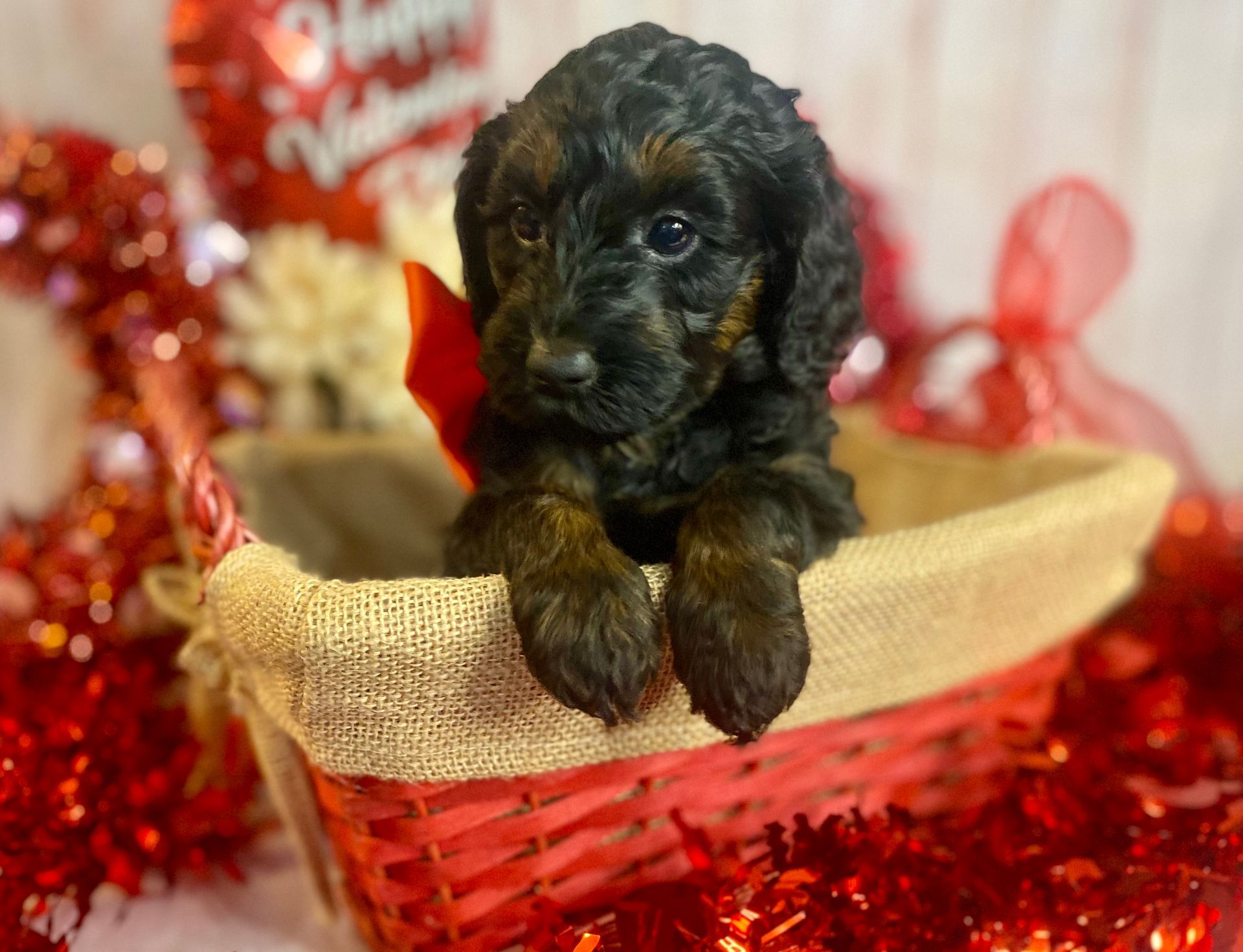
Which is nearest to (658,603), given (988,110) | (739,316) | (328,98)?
(739,316)

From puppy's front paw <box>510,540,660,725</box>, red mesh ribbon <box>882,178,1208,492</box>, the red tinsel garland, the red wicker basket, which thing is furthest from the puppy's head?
red mesh ribbon <box>882,178,1208,492</box>

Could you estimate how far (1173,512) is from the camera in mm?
2336

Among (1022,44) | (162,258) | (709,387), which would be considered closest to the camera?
(709,387)

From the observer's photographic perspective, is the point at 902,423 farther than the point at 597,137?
Yes

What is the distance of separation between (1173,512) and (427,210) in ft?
6.71

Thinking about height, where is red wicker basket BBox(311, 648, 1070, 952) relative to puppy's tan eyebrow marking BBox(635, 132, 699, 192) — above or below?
below

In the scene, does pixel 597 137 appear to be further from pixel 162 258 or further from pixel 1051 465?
pixel 162 258

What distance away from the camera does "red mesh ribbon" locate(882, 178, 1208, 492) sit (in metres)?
1.99

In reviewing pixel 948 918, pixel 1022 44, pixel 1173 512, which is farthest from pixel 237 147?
→ pixel 1173 512

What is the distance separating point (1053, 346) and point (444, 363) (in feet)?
5.21

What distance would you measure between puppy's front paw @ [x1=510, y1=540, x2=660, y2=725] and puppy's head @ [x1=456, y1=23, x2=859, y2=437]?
0.60ft

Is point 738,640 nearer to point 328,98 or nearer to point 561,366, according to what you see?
point 561,366

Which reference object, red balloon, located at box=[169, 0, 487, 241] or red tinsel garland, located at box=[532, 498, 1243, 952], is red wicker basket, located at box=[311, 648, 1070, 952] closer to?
red tinsel garland, located at box=[532, 498, 1243, 952]

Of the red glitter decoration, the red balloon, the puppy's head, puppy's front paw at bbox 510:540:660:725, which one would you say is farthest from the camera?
the red balloon
